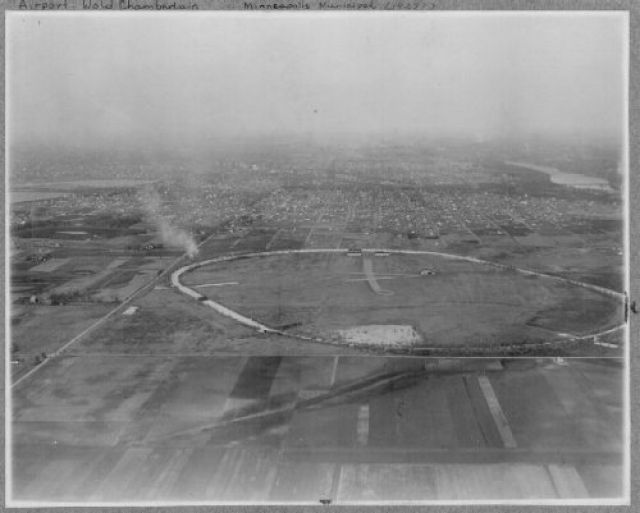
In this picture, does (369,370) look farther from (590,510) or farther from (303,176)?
(303,176)

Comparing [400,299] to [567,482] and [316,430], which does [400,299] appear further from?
[567,482]

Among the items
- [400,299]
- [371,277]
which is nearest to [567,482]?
[400,299]

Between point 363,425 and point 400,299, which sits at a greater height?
point 400,299

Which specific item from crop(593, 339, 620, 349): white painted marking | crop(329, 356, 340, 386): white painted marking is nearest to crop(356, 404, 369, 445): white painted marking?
crop(329, 356, 340, 386): white painted marking

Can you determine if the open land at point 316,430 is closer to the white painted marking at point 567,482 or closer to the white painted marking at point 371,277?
the white painted marking at point 567,482

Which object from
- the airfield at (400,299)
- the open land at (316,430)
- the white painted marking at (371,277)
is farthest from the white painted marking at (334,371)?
the white painted marking at (371,277)
